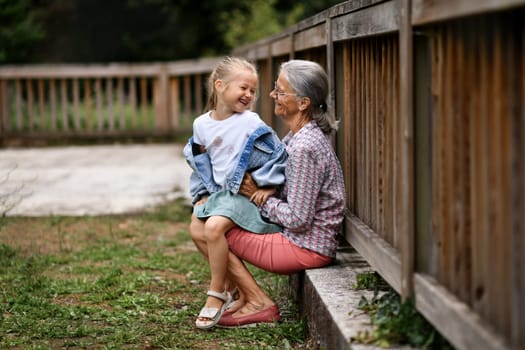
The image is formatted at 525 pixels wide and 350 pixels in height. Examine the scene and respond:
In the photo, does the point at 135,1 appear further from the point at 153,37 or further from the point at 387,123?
the point at 387,123

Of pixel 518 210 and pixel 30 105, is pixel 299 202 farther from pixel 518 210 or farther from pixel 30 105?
pixel 30 105

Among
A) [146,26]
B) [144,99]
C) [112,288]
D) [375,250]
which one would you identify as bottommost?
[112,288]

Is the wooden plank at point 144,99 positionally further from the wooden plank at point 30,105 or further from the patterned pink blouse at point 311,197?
the patterned pink blouse at point 311,197

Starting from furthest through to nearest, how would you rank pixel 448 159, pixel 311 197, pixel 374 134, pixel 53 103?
pixel 53 103 → pixel 311 197 → pixel 374 134 → pixel 448 159

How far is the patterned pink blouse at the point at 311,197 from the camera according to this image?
155 inches

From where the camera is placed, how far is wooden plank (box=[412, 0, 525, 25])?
80.1 inches

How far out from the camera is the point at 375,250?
3.56 m

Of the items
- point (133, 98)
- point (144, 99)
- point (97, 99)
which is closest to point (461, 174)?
point (144, 99)

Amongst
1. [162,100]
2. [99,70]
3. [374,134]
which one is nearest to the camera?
[374,134]

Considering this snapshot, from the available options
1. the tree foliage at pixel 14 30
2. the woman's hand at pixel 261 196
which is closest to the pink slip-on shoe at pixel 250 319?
the woman's hand at pixel 261 196

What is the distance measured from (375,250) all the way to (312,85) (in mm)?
915

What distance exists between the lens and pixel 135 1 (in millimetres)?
21688

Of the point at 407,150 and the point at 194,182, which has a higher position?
the point at 407,150

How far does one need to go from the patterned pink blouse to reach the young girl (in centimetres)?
10
